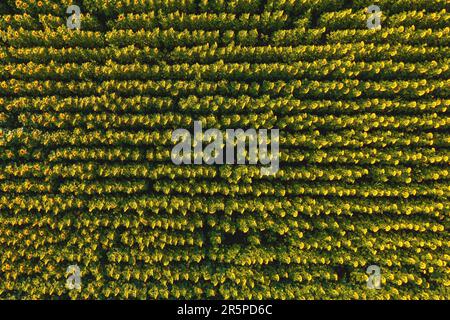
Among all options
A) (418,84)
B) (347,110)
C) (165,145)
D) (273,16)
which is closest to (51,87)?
(165,145)

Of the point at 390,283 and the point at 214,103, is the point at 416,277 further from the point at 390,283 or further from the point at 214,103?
the point at 214,103

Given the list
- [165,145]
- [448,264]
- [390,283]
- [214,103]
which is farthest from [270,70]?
[448,264]

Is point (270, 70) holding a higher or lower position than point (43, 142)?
higher

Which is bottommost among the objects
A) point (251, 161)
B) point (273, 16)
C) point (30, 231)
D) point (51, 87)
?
point (30, 231)

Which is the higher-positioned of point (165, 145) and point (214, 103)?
point (214, 103)
